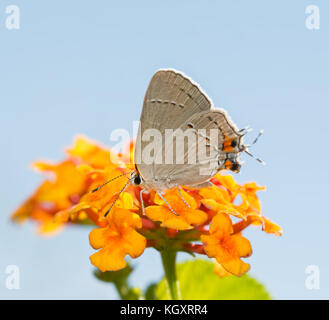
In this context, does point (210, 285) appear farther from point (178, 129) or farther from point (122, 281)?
point (178, 129)

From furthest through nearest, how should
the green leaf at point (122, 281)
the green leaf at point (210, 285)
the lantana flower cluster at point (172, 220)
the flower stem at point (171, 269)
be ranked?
the green leaf at point (210, 285), the green leaf at point (122, 281), the flower stem at point (171, 269), the lantana flower cluster at point (172, 220)

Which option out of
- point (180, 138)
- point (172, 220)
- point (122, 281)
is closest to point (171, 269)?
point (172, 220)

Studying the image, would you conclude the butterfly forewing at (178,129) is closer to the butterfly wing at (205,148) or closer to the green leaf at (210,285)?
the butterfly wing at (205,148)

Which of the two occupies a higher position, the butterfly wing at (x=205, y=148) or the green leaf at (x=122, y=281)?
the butterfly wing at (x=205, y=148)

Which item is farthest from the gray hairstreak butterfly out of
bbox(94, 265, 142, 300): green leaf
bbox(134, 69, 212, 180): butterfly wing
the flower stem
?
bbox(94, 265, 142, 300): green leaf

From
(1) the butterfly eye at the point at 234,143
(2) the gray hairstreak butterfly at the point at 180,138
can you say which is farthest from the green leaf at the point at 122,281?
(1) the butterfly eye at the point at 234,143

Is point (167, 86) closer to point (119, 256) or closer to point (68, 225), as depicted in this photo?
point (119, 256)

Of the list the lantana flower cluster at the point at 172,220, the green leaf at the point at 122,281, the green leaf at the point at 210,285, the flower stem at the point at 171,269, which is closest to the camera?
the lantana flower cluster at the point at 172,220
